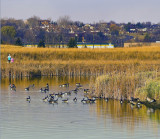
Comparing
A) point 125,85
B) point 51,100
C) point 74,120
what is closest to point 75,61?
point 51,100

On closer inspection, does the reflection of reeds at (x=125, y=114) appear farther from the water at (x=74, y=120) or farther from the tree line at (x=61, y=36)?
the tree line at (x=61, y=36)

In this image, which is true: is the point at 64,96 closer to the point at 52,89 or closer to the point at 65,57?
the point at 52,89

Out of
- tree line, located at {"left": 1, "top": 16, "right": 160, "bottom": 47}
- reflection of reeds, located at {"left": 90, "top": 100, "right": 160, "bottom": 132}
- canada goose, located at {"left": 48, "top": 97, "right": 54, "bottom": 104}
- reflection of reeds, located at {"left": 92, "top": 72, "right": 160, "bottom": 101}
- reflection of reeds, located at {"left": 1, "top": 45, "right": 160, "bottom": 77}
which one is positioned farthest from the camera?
tree line, located at {"left": 1, "top": 16, "right": 160, "bottom": 47}

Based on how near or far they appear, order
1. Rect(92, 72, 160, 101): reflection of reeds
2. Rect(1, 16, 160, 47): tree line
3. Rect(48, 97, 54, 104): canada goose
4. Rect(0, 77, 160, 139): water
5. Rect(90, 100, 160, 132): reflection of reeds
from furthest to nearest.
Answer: Rect(1, 16, 160, 47): tree line < Rect(48, 97, 54, 104): canada goose < Rect(92, 72, 160, 101): reflection of reeds < Rect(90, 100, 160, 132): reflection of reeds < Rect(0, 77, 160, 139): water

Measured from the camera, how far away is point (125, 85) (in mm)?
35125

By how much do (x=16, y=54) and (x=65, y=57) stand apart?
21.7ft

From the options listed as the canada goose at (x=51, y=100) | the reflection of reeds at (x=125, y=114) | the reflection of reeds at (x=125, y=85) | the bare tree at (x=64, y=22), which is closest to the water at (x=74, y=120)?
the reflection of reeds at (x=125, y=114)

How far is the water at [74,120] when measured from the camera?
2500 centimetres

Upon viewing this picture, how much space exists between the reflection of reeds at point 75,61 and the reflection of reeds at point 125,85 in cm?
1817

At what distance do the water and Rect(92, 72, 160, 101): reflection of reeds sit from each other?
104 centimetres

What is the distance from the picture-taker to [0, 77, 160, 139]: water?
25000mm

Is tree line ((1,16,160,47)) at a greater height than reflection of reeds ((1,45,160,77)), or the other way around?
tree line ((1,16,160,47))

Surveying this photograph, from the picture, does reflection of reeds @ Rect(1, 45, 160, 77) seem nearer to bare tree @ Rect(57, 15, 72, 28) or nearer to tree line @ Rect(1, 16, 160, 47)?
tree line @ Rect(1, 16, 160, 47)

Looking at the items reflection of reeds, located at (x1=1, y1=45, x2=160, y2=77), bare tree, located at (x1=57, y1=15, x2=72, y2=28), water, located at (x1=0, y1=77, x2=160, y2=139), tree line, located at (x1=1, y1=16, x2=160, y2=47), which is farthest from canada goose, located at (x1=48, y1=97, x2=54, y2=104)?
bare tree, located at (x1=57, y1=15, x2=72, y2=28)
